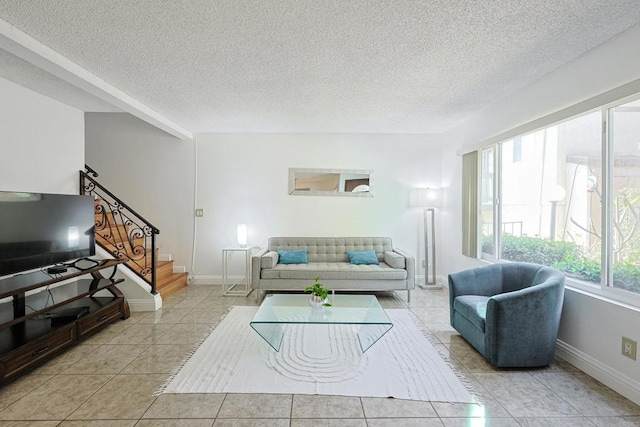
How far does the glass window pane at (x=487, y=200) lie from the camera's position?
3984 mm

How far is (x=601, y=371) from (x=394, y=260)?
2.37 metres

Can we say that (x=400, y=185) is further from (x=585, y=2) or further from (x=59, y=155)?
(x=59, y=155)

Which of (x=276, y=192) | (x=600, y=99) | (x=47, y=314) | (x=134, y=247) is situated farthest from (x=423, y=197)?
(x=47, y=314)

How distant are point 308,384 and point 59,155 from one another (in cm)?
386

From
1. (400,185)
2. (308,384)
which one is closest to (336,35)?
(308,384)

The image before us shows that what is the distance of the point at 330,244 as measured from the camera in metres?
4.97

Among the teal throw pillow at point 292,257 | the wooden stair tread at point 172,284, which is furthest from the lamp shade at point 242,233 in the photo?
the wooden stair tread at point 172,284

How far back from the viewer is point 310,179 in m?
5.21

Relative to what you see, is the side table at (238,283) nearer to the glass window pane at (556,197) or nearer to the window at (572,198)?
the window at (572,198)

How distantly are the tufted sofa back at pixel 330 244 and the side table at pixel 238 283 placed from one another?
0.42m

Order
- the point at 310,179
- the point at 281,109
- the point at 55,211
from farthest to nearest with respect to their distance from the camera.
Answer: the point at 310,179, the point at 281,109, the point at 55,211

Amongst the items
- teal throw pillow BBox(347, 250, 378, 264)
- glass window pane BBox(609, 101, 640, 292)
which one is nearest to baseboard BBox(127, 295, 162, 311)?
teal throw pillow BBox(347, 250, 378, 264)

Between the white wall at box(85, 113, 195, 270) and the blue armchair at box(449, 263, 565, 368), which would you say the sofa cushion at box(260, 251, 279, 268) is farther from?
the blue armchair at box(449, 263, 565, 368)

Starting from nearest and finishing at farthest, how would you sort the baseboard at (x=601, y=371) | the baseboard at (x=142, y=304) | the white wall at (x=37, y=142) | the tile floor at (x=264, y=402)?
the tile floor at (x=264, y=402) < the baseboard at (x=601, y=371) < the white wall at (x=37, y=142) < the baseboard at (x=142, y=304)
